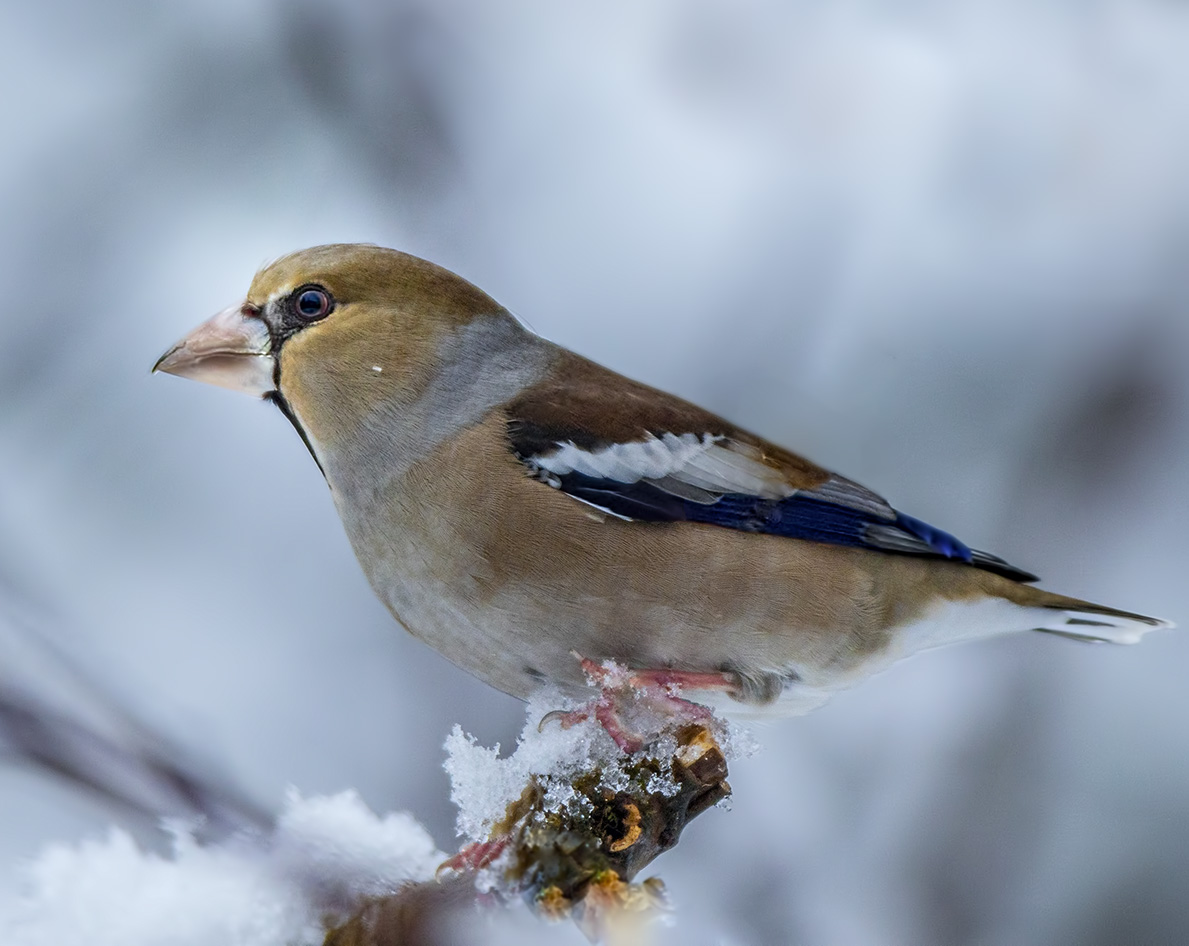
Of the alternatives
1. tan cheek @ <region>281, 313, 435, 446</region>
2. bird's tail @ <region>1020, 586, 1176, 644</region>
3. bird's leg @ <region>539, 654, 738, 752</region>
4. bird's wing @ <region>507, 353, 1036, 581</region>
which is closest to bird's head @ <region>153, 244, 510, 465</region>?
tan cheek @ <region>281, 313, 435, 446</region>

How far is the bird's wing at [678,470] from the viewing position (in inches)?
90.2

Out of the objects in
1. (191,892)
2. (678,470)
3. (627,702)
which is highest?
(678,470)

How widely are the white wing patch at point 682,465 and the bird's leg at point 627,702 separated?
0.41 m

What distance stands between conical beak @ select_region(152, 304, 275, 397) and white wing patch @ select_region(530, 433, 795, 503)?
2.23 ft

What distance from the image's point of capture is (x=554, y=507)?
219 cm

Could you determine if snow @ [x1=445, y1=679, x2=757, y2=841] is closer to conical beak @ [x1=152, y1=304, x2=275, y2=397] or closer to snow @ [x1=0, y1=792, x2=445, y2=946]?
snow @ [x1=0, y1=792, x2=445, y2=946]

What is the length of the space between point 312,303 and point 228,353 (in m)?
0.21

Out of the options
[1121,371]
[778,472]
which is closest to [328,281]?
[778,472]

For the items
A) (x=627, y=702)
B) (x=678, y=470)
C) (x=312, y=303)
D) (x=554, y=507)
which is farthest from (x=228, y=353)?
(x=627, y=702)

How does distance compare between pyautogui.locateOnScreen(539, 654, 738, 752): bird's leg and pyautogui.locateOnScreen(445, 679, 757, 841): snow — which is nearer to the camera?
pyautogui.locateOnScreen(445, 679, 757, 841): snow

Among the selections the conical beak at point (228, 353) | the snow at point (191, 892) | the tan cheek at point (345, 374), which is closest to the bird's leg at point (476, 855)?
the snow at point (191, 892)

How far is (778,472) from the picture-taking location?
8.52 feet

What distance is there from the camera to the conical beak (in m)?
2.36

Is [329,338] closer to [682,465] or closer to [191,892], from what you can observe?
[682,465]
